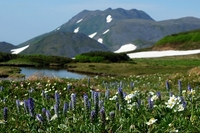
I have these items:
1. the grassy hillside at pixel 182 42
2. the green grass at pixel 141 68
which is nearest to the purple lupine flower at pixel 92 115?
the green grass at pixel 141 68

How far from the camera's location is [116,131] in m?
4.58

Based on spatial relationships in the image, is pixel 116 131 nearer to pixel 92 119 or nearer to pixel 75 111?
pixel 92 119

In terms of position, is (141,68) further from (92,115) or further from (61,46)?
(61,46)

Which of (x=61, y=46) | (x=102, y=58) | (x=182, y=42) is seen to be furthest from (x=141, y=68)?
(x=61, y=46)

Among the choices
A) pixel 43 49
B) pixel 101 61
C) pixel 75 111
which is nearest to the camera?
pixel 75 111

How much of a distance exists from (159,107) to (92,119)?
132 centimetres

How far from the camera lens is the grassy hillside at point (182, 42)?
88.4 meters

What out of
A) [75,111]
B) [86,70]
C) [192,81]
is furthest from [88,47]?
[75,111]

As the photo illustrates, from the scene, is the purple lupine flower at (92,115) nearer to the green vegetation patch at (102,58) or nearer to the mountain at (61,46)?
the green vegetation patch at (102,58)

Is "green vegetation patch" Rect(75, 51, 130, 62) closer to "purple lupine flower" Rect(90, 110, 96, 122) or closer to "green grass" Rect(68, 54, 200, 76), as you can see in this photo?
"green grass" Rect(68, 54, 200, 76)

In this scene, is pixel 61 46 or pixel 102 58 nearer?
pixel 102 58

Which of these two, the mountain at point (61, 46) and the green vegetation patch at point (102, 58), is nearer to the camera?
the green vegetation patch at point (102, 58)

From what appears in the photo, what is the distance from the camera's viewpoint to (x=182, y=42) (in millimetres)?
92750

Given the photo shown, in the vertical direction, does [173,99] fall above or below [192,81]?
above
